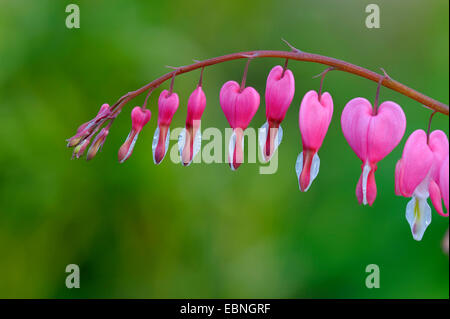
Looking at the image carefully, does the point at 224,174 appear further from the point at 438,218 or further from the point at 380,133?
the point at 380,133

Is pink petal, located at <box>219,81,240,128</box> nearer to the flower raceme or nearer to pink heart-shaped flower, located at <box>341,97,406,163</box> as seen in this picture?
the flower raceme

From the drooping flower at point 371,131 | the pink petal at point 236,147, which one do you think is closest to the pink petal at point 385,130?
the drooping flower at point 371,131

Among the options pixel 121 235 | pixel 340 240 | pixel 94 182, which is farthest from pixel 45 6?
pixel 340 240

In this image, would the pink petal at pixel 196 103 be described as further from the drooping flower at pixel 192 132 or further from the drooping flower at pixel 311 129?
the drooping flower at pixel 311 129

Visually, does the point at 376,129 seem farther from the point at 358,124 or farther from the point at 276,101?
the point at 276,101

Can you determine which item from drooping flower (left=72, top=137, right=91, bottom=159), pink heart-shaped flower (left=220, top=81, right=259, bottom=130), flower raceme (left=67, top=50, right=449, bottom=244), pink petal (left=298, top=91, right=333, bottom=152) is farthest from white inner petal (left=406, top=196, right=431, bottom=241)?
drooping flower (left=72, top=137, right=91, bottom=159)

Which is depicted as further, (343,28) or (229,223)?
(343,28)
